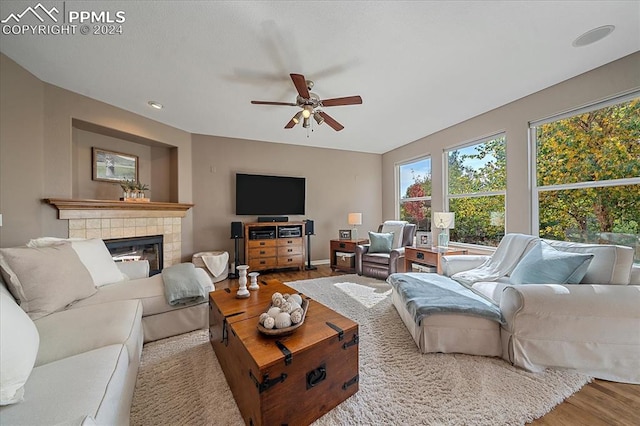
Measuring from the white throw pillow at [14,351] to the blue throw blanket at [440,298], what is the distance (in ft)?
6.76

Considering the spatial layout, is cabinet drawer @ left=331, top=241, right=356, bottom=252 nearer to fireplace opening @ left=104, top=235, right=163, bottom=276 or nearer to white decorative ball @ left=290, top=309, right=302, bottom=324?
fireplace opening @ left=104, top=235, right=163, bottom=276

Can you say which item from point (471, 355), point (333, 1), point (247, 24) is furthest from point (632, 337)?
point (247, 24)

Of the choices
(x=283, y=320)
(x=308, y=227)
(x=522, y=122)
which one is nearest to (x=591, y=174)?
(x=522, y=122)

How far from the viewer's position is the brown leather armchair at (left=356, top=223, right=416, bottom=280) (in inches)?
150

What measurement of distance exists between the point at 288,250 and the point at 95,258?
2.86 m

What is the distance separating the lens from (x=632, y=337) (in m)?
1.53

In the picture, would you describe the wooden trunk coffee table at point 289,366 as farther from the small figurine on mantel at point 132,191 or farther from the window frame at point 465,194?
the window frame at point 465,194

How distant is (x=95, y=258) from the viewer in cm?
217

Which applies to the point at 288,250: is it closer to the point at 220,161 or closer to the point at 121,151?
the point at 220,161

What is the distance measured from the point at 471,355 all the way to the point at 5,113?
4.46 meters

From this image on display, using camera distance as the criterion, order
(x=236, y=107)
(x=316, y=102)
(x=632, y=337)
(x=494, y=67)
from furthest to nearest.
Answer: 1. (x=236, y=107)
2. (x=316, y=102)
3. (x=494, y=67)
4. (x=632, y=337)

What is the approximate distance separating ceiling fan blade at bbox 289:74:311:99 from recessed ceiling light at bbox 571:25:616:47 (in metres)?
2.29

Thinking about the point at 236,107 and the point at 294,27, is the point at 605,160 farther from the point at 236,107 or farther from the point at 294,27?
the point at 236,107

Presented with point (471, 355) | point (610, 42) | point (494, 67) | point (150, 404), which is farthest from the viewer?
point (494, 67)
